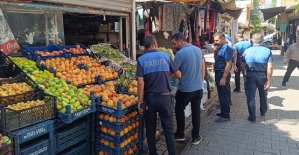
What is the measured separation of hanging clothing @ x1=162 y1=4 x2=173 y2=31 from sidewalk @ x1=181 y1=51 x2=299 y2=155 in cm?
358

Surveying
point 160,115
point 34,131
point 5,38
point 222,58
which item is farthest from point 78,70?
point 222,58

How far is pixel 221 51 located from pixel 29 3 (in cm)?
428

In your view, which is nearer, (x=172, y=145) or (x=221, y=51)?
(x=172, y=145)

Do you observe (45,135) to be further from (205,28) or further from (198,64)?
(205,28)

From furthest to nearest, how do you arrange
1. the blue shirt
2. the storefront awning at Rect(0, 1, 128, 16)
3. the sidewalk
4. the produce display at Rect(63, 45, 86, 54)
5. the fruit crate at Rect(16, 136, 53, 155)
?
the produce display at Rect(63, 45, 86, 54)
the storefront awning at Rect(0, 1, 128, 16)
the sidewalk
the blue shirt
the fruit crate at Rect(16, 136, 53, 155)

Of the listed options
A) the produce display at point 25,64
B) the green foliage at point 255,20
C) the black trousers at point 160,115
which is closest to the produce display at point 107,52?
the produce display at point 25,64

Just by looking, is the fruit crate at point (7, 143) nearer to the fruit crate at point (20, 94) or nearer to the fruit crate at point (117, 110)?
the fruit crate at point (20, 94)

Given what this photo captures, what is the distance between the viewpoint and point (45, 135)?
3.25 m

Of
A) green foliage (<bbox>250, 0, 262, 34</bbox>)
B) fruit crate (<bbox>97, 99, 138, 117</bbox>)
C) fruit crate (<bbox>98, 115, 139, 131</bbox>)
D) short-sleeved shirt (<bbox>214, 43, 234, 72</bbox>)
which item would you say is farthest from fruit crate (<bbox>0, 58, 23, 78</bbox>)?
green foliage (<bbox>250, 0, 262, 34</bbox>)

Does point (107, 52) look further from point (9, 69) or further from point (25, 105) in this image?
point (25, 105)

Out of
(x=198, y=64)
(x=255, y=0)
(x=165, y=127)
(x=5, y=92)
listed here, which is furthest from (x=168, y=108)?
(x=255, y=0)

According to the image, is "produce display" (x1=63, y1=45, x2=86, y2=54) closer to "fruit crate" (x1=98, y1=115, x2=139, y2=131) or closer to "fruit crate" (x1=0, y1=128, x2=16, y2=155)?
"fruit crate" (x1=98, y1=115, x2=139, y2=131)

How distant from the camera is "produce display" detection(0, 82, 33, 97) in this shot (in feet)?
10.8

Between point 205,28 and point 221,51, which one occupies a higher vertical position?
point 205,28
